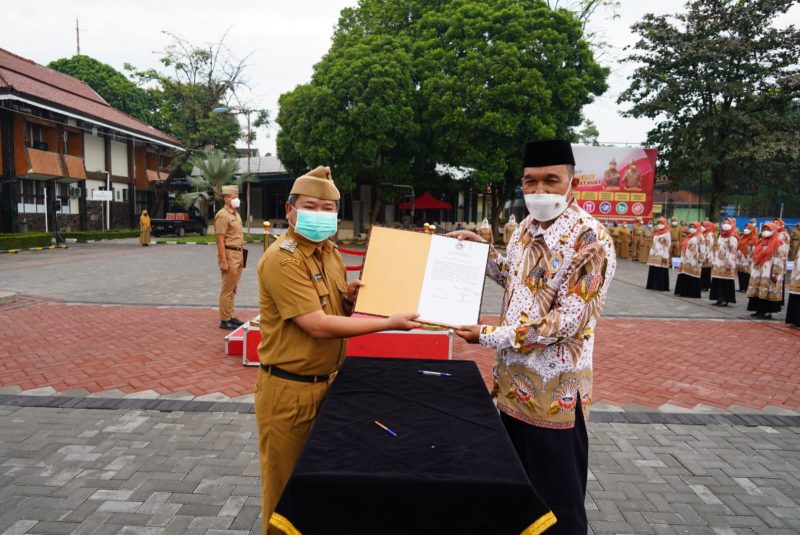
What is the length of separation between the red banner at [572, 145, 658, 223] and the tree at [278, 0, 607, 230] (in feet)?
11.6

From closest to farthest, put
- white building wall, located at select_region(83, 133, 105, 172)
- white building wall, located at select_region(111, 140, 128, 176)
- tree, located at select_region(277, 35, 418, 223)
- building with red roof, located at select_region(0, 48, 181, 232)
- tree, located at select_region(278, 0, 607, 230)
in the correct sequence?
tree, located at select_region(278, 0, 607, 230)
tree, located at select_region(277, 35, 418, 223)
building with red roof, located at select_region(0, 48, 181, 232)
white building wall, located at select_region(83, 133, 105, 172)
white building wall, located at select_region(111, 140, 128, 176)

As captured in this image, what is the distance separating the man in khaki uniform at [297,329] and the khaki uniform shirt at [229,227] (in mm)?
5543

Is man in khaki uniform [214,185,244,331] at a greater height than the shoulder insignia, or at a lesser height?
lesser

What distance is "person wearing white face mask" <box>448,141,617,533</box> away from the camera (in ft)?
7.00

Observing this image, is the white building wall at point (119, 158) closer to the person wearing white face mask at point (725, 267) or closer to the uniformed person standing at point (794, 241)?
A: the person wearing white face mask at point (725, 267)

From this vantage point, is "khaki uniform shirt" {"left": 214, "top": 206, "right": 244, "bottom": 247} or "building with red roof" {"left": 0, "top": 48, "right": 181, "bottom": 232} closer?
"khaki uniform shirt" {"left": 214, "top": 206, "right": 244, "bottom": 247}

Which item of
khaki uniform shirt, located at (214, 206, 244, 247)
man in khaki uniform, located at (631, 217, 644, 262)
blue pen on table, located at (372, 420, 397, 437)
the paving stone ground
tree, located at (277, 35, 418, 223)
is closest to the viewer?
blue pen on table, located at (372, 420, 397, 437)

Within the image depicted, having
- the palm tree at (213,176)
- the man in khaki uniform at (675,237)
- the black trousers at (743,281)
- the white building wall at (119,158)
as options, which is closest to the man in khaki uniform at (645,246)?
the man in khaki uniform at (675,237)

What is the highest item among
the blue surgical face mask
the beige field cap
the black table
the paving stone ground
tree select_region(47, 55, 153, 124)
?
tree select_region(47, 55, 153, 124)

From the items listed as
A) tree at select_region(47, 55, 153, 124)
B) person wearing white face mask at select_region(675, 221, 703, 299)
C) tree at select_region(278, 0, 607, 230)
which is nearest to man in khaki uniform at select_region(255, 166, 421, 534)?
person wearing white face mask at select_region(675, 221, 703, 299)

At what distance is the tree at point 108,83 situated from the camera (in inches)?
1880

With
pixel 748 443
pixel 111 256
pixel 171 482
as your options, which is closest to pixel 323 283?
pixel 171 482

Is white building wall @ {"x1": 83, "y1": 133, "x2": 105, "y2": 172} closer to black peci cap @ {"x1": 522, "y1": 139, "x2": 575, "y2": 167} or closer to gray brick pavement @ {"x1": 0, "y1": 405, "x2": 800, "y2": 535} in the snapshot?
gray brick pavement @ {"x1": 0, "y1": 405, "x2": 800, "y2": 535}

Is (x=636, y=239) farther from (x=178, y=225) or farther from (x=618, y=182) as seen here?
(x=178, y=225)
